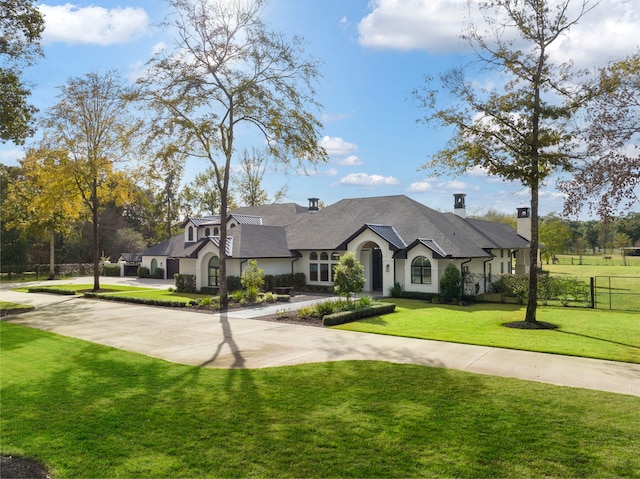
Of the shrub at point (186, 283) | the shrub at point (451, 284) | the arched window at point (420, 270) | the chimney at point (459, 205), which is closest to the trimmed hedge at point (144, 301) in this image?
the shrub at point (186, 283)

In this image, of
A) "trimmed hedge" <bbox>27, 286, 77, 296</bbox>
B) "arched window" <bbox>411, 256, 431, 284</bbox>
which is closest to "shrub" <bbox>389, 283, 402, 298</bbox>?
"arched window" <bbox>411, 256, 431, 284</bbox>

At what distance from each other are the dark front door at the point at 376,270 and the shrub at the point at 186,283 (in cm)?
1167

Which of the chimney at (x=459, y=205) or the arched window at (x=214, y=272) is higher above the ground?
the chimney at (x=459, y=205)

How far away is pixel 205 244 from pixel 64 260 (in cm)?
3648

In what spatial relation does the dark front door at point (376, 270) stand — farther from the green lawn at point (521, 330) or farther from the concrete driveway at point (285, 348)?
the concrete driveway at point (285, 348)

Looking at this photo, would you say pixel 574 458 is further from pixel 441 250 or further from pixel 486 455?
pixel 441 250

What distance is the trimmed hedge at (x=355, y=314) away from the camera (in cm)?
1583

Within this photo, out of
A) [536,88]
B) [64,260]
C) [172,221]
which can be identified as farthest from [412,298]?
[172,221]

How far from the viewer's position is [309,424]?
21.0 ft

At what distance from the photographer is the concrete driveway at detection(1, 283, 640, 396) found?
9469 mm

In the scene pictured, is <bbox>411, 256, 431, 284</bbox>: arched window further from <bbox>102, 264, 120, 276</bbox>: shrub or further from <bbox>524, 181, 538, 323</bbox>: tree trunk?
<bbox>102, 264, 120, 276</bbox>: shrub

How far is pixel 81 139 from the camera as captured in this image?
1125 inches

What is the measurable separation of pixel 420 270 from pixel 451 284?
244 cm

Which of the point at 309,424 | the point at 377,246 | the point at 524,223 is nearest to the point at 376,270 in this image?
the point at 377,246
